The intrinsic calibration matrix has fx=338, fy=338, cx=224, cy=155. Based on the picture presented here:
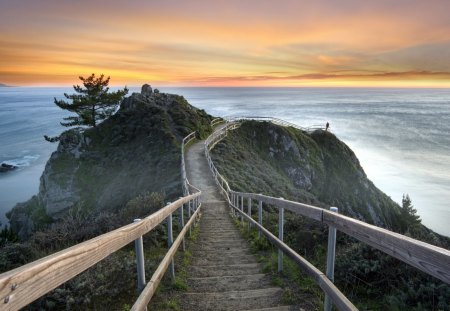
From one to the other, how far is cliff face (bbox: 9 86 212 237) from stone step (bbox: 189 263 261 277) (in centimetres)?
1895

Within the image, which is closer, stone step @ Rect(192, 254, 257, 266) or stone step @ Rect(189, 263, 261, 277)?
stone step @ Rect(189, 263, 261, 277)

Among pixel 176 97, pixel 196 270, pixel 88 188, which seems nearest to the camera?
pixel 196 270

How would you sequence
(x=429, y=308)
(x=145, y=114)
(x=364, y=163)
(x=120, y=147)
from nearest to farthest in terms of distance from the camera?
1. (x=429, y=308)
2. (x=120, y=147)
3. (x=145, y=114)
4. (x=364, y=163)

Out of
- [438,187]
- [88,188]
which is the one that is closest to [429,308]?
[88,188]

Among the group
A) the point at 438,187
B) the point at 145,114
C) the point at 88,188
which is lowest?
the point at 438,187

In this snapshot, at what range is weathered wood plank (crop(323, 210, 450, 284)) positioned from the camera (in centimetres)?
191

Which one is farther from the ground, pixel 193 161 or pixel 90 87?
pixel 90 87

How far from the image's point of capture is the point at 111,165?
34.6m

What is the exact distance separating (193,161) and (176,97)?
22.6 meters

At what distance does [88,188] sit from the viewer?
33.2 meters

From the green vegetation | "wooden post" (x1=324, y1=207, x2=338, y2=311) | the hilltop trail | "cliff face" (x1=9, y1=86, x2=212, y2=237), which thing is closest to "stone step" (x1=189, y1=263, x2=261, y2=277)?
the hilltop trail

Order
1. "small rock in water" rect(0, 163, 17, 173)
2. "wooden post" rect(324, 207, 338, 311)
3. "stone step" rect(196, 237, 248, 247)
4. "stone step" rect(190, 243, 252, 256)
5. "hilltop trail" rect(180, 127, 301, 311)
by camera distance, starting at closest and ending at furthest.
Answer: "wooden post" rect(324, 207, 338, 311) < "hilltop trail" rect(180, 127, 301, 311) < "stone step" rect(190, 243, 252, 256) < "stone step" rect(196, 237, 248, 247) < "small rock in water" rect(0, 163, 17, 173)

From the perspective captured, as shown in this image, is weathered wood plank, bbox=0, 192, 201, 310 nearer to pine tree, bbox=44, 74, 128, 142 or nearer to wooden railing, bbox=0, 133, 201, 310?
wooden railing, bbox=0, 133, 201, 310

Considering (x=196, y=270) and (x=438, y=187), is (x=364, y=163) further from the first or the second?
(x=196, y=270)
